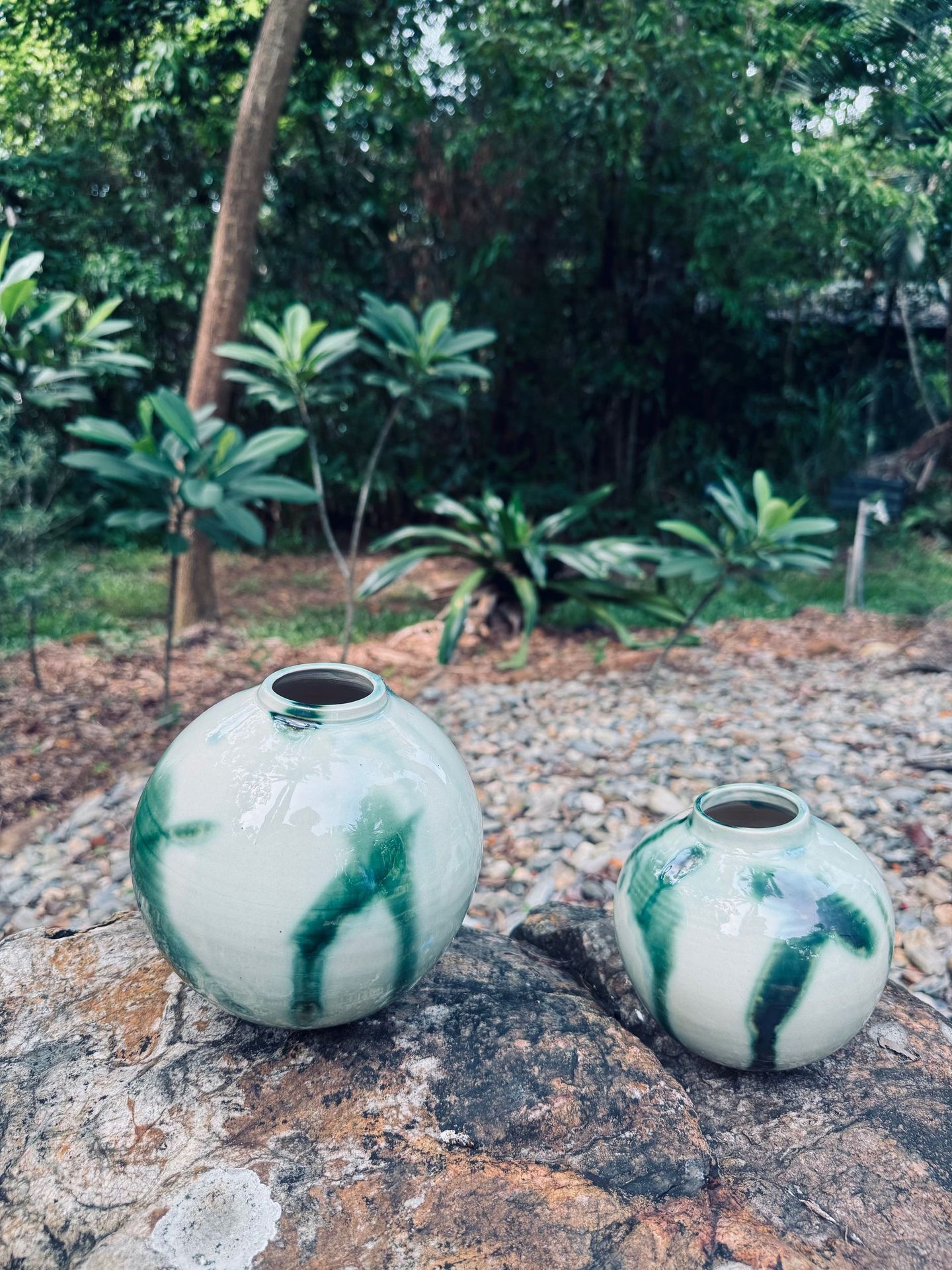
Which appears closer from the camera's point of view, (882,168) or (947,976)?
(947,976)

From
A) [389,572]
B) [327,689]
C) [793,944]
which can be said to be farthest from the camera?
[389,572]

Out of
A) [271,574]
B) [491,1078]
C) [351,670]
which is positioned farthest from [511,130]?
[491,1078]

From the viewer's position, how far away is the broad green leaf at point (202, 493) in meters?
2.59

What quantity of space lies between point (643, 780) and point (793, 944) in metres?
1.68

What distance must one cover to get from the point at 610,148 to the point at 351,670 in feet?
18.5

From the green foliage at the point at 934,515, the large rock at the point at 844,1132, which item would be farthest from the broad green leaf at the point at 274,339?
the green foliage at the point at 934,515

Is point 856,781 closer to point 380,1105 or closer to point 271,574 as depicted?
point 380,1105

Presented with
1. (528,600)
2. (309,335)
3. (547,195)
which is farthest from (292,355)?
(547,195)

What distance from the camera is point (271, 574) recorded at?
601 cm

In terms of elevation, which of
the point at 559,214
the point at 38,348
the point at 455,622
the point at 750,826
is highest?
the point at 559,214

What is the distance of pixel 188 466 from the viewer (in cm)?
280

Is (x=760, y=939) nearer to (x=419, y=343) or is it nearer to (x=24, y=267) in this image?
(x=419, y=343)

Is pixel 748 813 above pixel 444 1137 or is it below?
above

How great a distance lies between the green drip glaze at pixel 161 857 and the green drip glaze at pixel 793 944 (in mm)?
742
